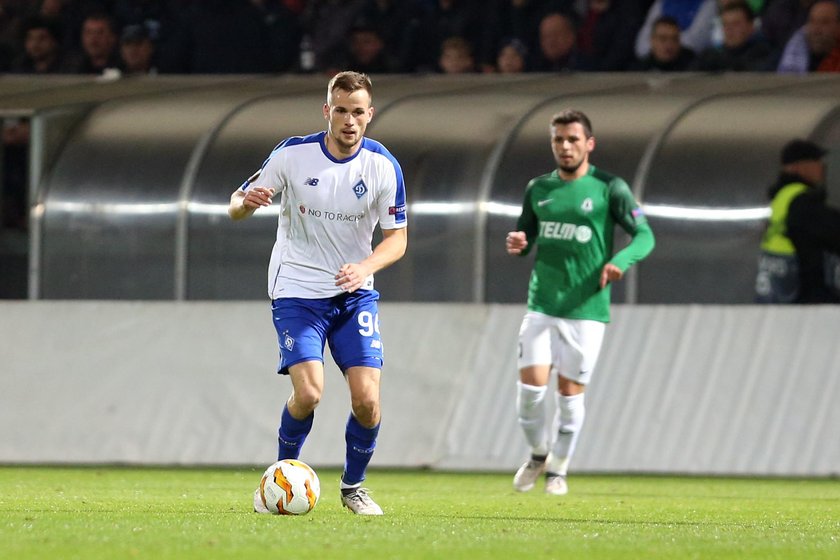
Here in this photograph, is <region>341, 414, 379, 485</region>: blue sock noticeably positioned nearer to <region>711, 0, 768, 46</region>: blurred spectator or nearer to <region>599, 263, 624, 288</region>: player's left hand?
<region>599, 263, 624, 288</region>: player's left hand

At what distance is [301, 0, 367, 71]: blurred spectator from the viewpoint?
18.2m

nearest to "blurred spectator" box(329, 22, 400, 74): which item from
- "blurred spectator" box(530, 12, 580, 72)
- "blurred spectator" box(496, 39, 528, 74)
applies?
"blurred spectator" box(496, 39, 528, 74)

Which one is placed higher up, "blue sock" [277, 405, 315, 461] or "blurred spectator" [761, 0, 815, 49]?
"blurred spectator" [761, 0, 815, 49]

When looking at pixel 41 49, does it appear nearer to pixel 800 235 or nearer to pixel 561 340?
pixel 800 235

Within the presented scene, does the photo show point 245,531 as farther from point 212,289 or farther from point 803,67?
point 803,67

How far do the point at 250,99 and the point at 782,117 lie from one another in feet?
15.4

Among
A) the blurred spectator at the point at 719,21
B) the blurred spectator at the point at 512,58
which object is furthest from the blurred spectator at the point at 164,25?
the blurred spectator at the point at 719,21

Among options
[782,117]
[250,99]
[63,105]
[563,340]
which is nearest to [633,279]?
Answer: [782,117]

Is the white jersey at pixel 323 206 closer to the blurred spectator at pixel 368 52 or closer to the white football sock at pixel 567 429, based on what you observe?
the white football sock at pixel 567 429

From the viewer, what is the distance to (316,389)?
27.5 ft

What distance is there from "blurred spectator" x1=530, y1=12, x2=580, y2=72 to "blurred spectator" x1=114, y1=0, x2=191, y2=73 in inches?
148

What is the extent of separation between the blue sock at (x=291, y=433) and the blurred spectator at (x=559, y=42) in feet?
29.5

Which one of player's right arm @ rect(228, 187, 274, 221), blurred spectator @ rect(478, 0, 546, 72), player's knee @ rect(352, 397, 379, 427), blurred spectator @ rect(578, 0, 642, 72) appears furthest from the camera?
blurred spectator @ rect(478, 0, 546, 72)

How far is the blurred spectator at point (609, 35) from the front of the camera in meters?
16.8
